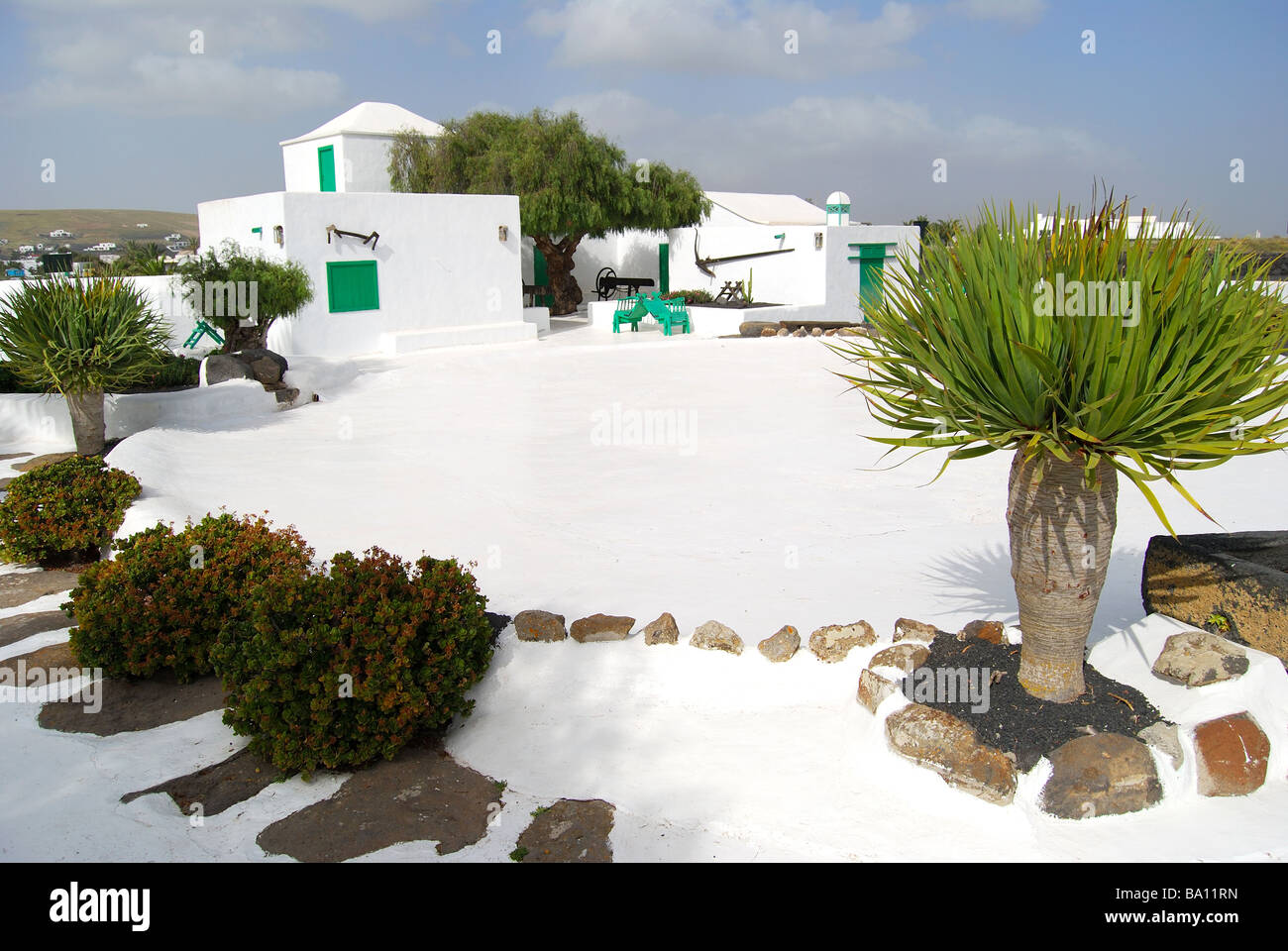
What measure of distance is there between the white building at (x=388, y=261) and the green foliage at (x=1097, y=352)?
15.7 meters

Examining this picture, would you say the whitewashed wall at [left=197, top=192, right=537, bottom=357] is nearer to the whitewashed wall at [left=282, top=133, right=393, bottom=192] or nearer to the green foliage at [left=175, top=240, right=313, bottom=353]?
the green foliage at [left=175, top=240, right=313, bottom=353]

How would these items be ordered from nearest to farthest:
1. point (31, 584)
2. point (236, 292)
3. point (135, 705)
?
point (135, 705)
point (31, 584)
point (236, 292)

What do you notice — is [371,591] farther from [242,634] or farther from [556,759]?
[556,759]

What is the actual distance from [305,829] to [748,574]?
11.8 ft

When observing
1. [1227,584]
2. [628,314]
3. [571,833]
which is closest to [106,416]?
[571,833]

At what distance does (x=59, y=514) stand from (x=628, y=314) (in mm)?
16045

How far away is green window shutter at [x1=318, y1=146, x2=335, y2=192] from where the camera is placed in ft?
80.5

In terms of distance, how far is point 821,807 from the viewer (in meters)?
3.71

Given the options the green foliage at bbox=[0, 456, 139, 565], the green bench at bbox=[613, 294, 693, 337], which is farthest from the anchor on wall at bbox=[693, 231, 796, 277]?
the green foliage at bbox=[0, 456, 139, 565]

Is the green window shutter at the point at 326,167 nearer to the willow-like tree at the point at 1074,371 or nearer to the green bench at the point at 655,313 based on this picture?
the green bench at the point at 655,313

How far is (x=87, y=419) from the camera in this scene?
1023 centimetres

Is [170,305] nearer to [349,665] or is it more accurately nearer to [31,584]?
[31,584]

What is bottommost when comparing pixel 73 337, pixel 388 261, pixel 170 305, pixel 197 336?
pixel 197 336
